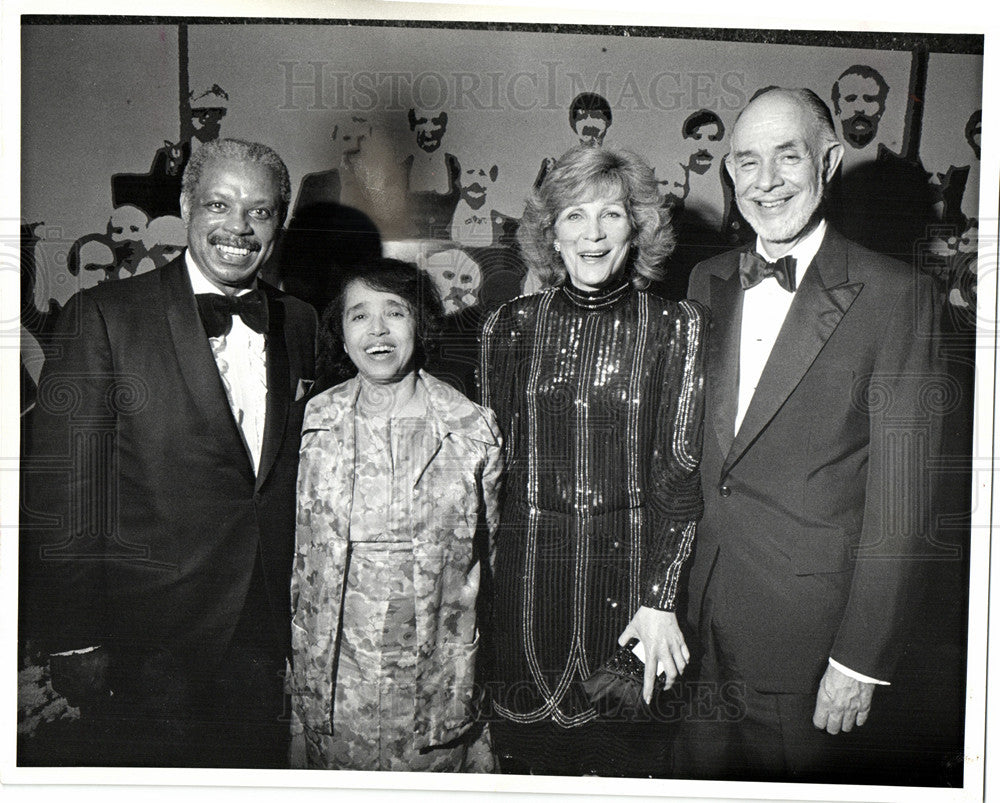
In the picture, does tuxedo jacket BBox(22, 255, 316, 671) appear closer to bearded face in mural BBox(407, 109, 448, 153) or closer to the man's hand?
bearded face in mural BBox(407, 109, 448, 153)

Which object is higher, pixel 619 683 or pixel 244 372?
pixel 244 372

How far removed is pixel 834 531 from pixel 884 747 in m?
0.49

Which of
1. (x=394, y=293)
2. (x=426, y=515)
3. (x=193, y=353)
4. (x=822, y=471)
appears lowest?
(x=426, y=515)

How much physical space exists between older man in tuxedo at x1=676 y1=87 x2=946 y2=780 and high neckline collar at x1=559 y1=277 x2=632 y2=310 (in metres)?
0.15

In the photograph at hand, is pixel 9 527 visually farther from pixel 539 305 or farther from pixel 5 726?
pixel 539 305

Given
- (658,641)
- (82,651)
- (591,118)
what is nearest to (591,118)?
(591,118)

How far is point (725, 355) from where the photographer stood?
1821mm

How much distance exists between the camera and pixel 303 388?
1.84 m

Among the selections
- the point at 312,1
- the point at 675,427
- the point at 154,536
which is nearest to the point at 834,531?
the point at 675,427

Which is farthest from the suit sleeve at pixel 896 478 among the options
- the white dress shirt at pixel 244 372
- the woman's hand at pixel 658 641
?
the white dress shirt at pixel 244 372

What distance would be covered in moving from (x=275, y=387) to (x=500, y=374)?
0.46 m

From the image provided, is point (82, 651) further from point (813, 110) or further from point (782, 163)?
point (813, 110)

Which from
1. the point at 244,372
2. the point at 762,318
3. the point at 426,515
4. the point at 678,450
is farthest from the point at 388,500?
the point at 762,318

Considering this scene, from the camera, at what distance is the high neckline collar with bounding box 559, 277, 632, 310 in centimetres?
182
